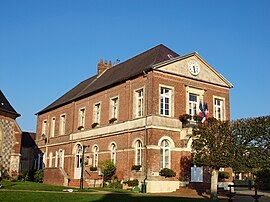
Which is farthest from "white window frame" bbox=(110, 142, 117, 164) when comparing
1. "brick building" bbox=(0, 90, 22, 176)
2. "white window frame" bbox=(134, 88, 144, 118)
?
"brick building" bbox=(0, 90, 22, 176)

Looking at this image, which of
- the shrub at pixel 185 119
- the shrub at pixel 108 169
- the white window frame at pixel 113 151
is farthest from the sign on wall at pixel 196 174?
the white window frame at pixel 113 151

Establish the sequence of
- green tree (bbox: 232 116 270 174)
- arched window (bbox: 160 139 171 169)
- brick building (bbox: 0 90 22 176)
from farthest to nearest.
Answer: brick building (bbox: 0 90 22 176), arched window (bbox: 160 139 171 169), green tree (bbox: 232 116 270 174)

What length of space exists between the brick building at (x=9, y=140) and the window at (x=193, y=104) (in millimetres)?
15406

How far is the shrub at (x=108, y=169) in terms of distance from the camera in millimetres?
26891

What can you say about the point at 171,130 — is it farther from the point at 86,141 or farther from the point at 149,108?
the point at 86,141

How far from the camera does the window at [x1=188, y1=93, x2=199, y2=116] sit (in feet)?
89.6

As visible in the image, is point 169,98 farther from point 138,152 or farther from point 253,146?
point 253,146

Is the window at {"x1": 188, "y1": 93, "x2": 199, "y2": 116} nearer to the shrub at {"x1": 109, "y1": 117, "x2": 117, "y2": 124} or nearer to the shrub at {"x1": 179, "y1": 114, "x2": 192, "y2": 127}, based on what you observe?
the shrub at {"x1": 179, "y1": 114, "x2": 192, "y2": 127}

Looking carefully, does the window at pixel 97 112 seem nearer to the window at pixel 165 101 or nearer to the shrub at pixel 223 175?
the window at pixel 165 101

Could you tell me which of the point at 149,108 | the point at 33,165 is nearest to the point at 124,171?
the point at 149,108

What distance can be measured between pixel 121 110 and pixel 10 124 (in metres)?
11.1

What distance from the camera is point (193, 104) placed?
27.6 m

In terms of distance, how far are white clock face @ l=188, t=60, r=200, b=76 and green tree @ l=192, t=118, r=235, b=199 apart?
6.94m

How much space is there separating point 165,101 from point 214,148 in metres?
6.44
